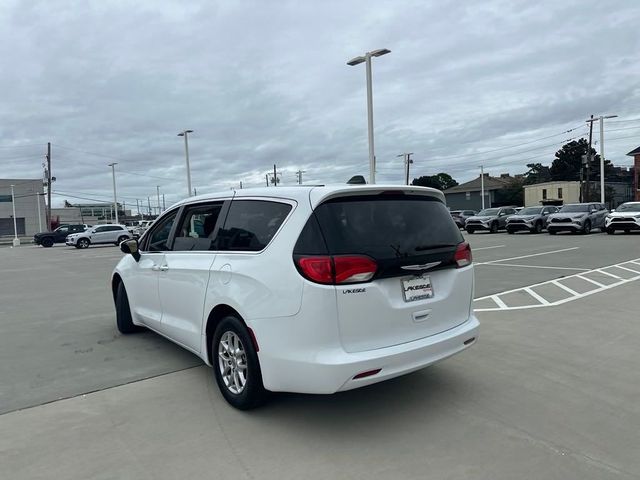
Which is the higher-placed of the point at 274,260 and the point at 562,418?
the point at 274,260

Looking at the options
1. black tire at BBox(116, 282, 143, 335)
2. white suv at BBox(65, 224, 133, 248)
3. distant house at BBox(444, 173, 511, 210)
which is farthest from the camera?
distant house at BBox(444, 173, 511, 210)

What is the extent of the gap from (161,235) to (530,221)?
27.0 meters

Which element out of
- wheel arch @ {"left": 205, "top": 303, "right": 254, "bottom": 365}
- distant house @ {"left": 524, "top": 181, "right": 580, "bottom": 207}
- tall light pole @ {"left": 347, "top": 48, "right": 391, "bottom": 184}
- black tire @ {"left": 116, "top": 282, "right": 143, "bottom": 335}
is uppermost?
tall light pole @ {"left": 347, "top": 48, "right": 391, "bottom": 184}

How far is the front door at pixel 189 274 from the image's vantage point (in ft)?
14.4

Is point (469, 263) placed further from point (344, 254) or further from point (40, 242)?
point (40, 242)

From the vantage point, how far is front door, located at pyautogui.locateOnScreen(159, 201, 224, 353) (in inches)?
173

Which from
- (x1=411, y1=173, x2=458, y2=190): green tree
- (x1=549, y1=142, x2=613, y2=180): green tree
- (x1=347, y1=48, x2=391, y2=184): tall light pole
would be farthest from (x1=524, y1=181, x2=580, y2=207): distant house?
(x1=347, y1=48, x2=391, y2=184): tall light pole

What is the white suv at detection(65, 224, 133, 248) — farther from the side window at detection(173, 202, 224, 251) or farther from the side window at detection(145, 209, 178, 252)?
the side window at detection(173, 202, 224, 251)

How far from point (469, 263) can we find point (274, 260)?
1.80 metres

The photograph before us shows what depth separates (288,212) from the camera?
12.1 ft

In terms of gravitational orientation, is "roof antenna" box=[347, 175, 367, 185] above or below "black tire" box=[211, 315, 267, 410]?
above

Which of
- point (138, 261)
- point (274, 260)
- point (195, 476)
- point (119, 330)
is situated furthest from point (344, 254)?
point (119, 330)

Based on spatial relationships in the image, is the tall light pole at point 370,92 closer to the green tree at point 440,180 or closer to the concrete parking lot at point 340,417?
the concrete parking lot at point 340,417

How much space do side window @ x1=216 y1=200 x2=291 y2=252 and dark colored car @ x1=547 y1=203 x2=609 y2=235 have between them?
25912 mm
